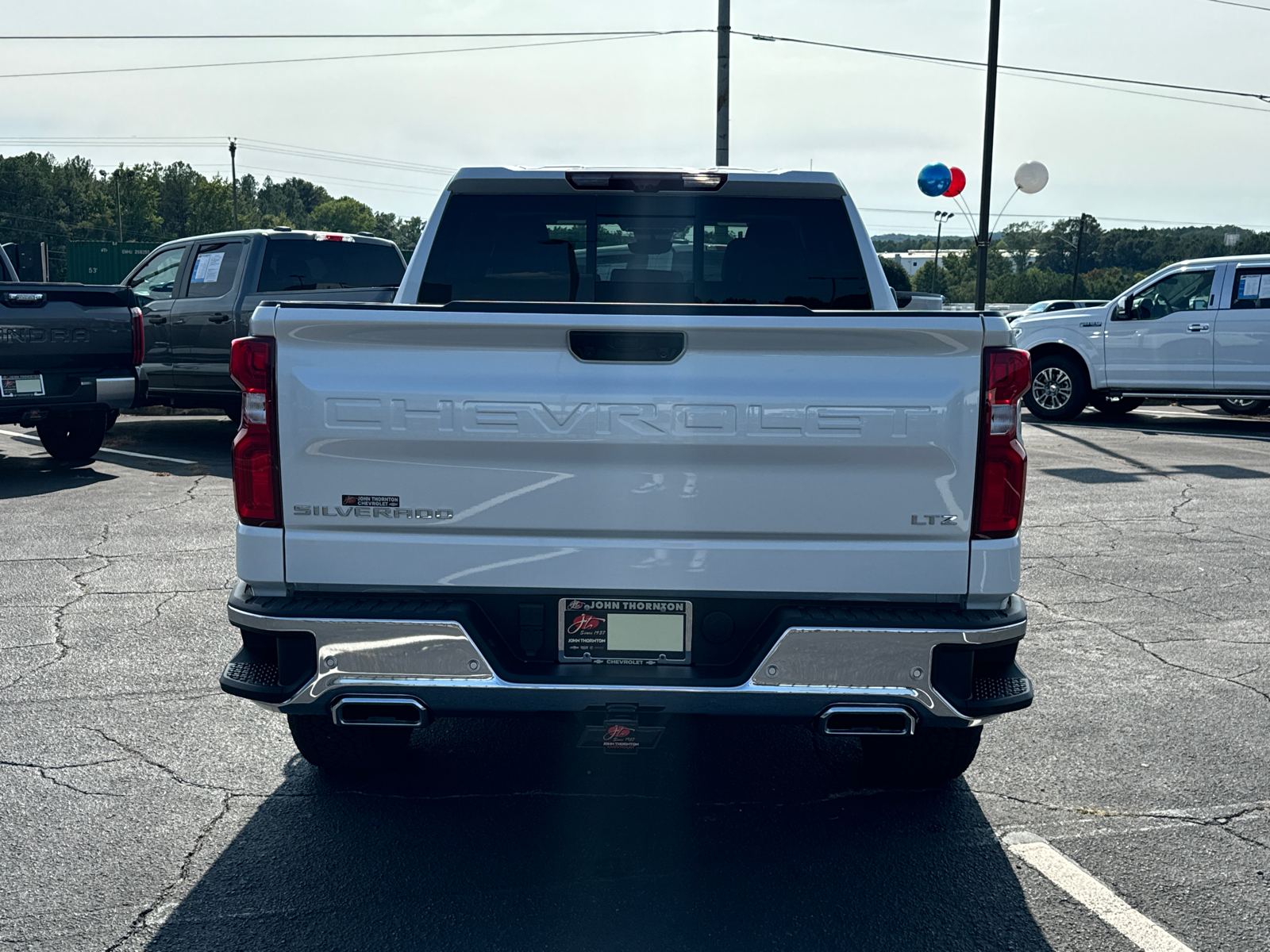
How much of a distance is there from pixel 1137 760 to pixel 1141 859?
892mm

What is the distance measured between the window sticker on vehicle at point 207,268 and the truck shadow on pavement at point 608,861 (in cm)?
998

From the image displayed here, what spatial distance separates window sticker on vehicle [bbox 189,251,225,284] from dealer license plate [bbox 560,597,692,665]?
1102cm

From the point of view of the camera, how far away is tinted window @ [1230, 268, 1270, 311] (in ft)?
48.6

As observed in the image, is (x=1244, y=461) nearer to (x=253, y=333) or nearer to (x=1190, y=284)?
(x=1190, y=284)

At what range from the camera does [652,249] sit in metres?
4.96

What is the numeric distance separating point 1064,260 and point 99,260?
12068 cm

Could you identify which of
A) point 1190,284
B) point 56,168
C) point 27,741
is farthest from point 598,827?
point 56,168

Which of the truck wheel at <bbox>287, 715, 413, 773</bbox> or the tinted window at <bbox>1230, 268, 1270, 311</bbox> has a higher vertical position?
the tinted window at <bbox>1230, 268, 1270, 311</bbox>

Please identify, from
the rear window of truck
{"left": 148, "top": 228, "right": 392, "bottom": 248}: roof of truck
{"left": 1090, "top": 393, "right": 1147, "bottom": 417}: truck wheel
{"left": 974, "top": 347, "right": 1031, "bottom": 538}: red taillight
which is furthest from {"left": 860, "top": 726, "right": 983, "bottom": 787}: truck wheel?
A: {"left": 1090, "top": 393, "right": 1147, "bottom": 417}: truck wheel

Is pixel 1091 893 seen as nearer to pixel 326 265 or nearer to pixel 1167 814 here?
pixel 1167 814

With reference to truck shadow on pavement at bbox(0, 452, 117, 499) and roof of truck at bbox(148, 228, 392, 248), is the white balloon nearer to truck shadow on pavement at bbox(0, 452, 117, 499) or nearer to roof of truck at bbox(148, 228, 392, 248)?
roof of truck at bbox(148, 228, 392, 248)

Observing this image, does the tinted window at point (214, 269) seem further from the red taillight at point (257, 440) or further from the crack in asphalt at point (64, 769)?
the red taillight at point (257, 440)

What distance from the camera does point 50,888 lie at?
10.9ft

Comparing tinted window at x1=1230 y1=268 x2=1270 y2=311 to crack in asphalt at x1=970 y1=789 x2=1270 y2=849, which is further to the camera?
tinted window at x1=1230 y1=268 x2=1270 y2=311
